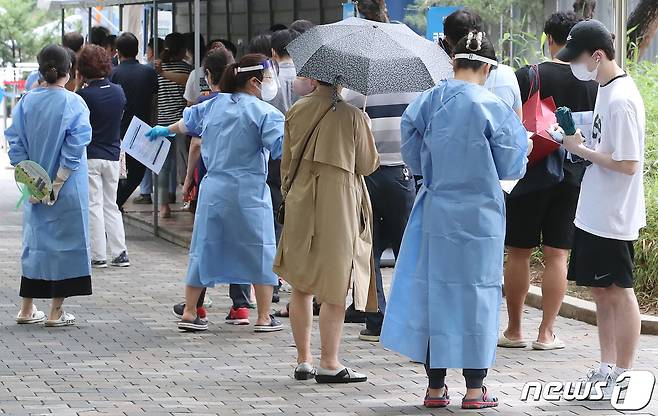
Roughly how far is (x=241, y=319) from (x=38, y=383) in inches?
88.1

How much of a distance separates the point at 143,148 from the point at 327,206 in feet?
15.6

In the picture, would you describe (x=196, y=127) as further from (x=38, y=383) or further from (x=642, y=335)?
(x=642, y=335)

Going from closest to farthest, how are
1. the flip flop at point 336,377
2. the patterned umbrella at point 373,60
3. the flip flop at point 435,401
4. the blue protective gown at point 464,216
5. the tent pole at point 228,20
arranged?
the blue protective gown at point 464,216 → the flip flop at point 435,401 → the patterned umbrella at point 373,60 → the flip flop at point 336,377 → the tent pole at point 228,20

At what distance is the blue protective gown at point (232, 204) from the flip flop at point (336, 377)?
1.62 metres

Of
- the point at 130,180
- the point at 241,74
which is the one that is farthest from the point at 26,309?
the point at 130,180

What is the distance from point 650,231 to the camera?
10.1 meters

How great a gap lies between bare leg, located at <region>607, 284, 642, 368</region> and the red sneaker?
3245 millimetres

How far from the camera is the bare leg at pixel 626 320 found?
267 inches

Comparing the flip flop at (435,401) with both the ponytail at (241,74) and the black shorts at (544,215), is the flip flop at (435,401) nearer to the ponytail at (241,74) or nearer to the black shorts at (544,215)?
the black shorts at (544,215)

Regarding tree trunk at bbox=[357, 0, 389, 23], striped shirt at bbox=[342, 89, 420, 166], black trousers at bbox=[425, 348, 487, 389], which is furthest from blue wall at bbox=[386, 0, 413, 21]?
black trousers at bbox=[425, 348, 487, 389]

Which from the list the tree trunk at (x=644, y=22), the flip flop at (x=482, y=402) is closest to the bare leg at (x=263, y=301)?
the flip flop at (x=482, y=402)

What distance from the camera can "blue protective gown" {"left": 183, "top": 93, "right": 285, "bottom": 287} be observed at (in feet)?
28.7

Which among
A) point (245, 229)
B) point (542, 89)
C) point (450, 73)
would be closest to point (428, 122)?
point (450, 73)

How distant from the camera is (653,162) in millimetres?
11039
